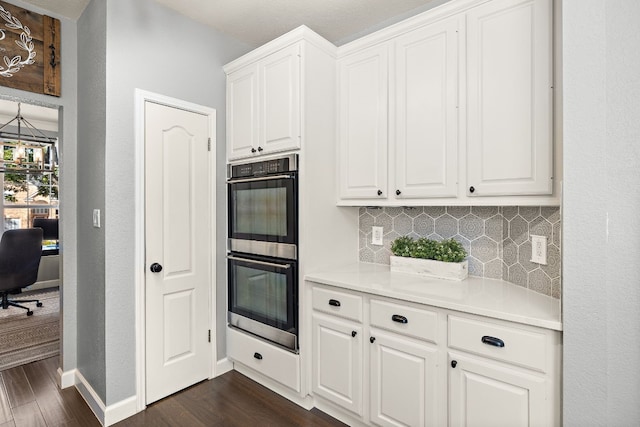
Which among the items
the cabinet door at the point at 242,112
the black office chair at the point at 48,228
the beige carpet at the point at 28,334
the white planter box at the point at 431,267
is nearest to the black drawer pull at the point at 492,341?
the white planter box at the point at 431,267

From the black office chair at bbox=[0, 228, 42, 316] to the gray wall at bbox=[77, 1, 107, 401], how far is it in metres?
2.47

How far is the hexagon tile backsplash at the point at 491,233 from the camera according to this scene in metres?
1.74

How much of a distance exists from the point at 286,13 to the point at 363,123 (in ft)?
3.27

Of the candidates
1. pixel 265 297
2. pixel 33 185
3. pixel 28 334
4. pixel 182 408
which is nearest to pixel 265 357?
pixel 265 297

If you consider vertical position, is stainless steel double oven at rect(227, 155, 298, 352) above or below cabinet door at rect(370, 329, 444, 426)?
above

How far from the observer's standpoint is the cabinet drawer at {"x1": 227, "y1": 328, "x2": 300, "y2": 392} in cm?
223

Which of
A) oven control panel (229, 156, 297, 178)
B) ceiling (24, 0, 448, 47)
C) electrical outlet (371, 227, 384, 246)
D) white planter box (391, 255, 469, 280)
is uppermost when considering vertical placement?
ceiling (24, 0, 448, 47)

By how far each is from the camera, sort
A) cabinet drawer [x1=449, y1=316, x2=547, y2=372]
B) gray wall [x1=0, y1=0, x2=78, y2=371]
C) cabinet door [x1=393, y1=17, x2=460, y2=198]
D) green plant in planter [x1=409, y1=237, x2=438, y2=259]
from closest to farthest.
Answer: cabinet drawer [x1=449, y1=316, x2=547, y2=372] → cabinet door [x1=393, y1=17, x2=460, y2=198] → green plant in planter [x1=409, y1=237, x2=438, y2=259] → gray wall [x1=0, y1=0, x2=78, y2=371]

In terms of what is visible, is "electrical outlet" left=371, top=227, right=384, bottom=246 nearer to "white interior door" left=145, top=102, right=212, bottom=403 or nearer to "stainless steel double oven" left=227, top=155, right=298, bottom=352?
"stainless steel double oven" left=227, top=155, right=298, bottom=352

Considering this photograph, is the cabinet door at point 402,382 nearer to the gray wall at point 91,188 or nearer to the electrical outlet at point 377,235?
the electrical outlet at point 377,235

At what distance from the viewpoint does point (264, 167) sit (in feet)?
7.91

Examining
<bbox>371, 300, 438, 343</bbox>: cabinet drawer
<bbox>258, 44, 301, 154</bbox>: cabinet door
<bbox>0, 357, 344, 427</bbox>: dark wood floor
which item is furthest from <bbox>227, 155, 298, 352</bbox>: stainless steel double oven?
<bbox>371, 300, 438, 343</bbox>: cabinet drawer

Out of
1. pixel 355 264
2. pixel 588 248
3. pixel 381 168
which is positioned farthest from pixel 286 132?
pixel 588 248

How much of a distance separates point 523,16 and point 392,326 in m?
1.71
